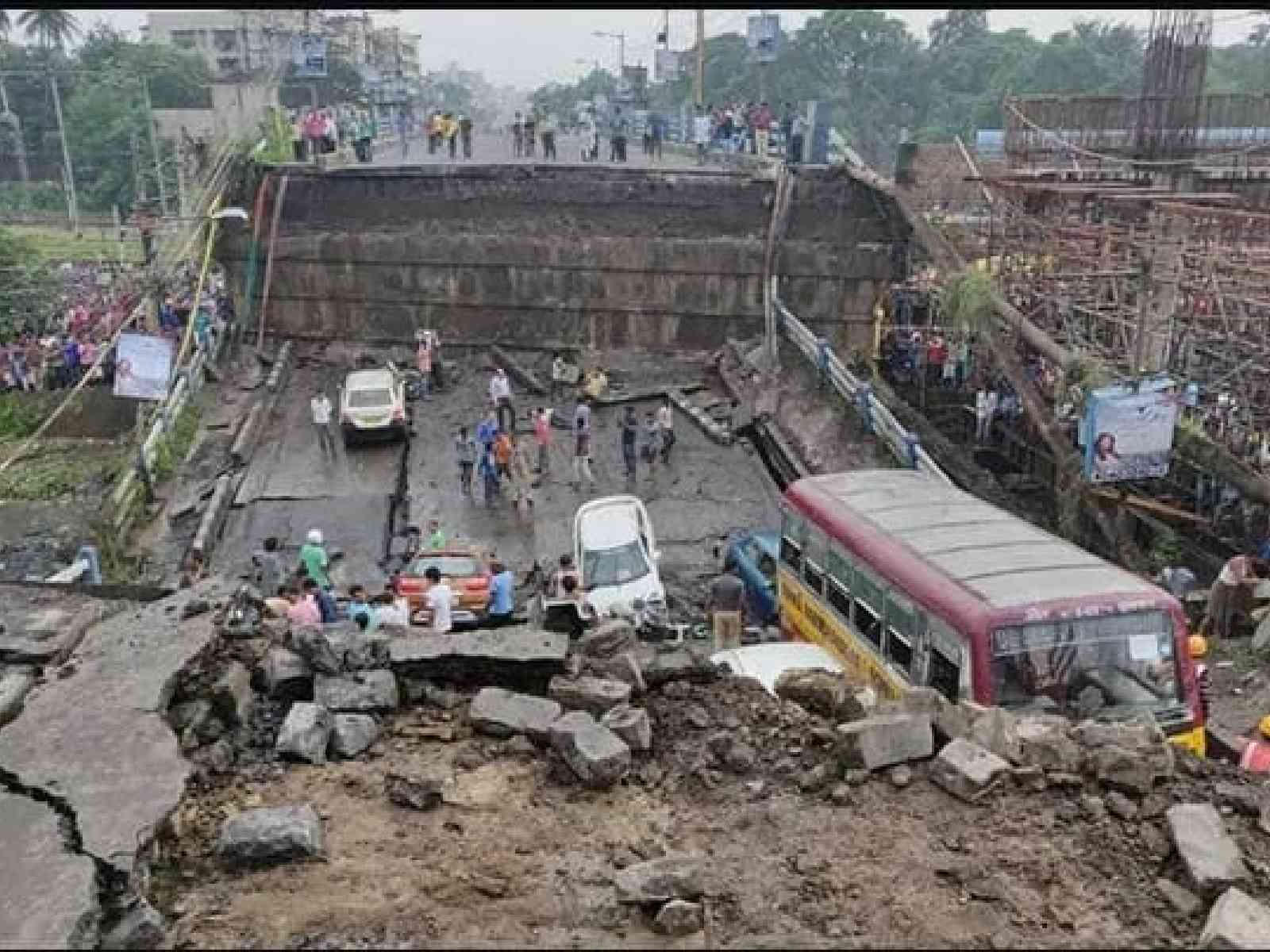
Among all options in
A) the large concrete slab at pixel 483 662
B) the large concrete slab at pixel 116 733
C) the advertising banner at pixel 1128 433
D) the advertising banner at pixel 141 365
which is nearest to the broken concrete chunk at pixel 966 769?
the large concrete slab at pixel 483 662

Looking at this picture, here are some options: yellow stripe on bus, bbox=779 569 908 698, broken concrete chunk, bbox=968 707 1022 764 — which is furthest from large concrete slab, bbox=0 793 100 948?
yellow stripe on bus, bbox=779 569 908 698

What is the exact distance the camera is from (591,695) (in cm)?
711

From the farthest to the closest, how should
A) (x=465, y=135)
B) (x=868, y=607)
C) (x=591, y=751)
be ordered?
(x=465, y=135)
(x=868, y=607)
(x=591, y=751)

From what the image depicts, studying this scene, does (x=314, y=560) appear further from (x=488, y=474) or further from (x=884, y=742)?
(x=884, y=742)

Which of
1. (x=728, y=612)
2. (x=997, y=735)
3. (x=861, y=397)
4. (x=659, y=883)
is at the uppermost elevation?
(x=659, y=883)

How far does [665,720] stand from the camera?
7.15 m

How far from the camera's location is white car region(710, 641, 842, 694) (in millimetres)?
11289

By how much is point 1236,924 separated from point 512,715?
3.84m

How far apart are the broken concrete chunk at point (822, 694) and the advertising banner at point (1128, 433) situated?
8210mm

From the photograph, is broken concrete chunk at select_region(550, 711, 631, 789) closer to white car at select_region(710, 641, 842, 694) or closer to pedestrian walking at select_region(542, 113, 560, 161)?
white car at select_region(710, 641, 842, 694)

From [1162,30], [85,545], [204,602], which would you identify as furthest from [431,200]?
[204,602]

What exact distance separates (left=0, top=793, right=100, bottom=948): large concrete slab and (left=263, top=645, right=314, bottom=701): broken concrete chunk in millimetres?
1598

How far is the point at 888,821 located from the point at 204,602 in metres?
4.95

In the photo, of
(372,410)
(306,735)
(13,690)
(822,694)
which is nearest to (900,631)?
(822,694)
